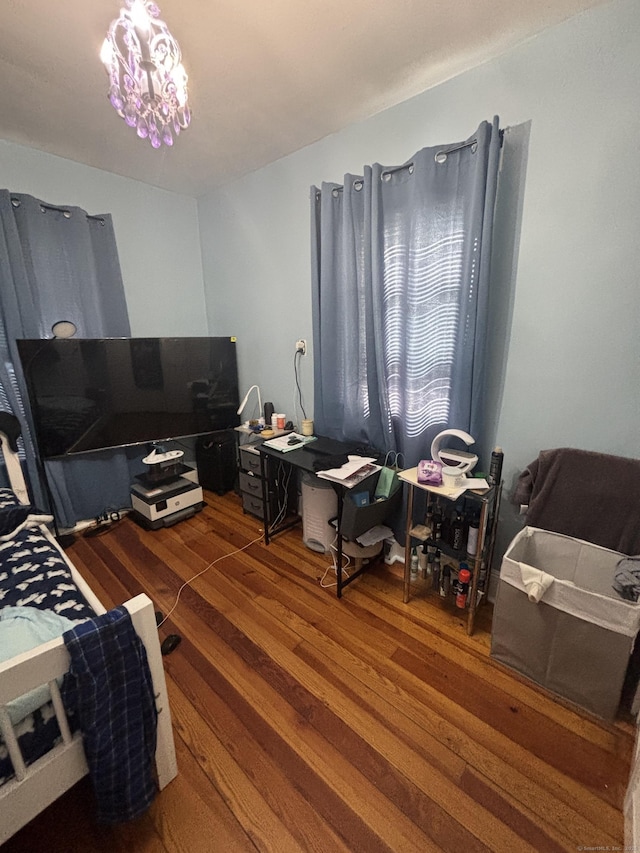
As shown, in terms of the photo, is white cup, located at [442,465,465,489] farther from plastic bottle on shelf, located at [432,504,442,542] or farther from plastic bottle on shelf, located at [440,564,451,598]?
plastic bottle on shelf, located at [440,564,451,598]

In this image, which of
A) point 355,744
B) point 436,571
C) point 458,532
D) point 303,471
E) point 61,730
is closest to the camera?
point 61,730

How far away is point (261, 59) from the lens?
151 cm

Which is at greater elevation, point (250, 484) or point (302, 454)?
point (302, 454)

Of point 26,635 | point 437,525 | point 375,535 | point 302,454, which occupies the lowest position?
point 375,535

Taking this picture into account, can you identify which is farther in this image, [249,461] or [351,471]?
[249,461]

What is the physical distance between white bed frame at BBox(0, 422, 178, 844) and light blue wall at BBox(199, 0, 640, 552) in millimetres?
1682

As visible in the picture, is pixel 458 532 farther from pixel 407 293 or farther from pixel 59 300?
pixel 59 300

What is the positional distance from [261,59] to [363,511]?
2122 mm

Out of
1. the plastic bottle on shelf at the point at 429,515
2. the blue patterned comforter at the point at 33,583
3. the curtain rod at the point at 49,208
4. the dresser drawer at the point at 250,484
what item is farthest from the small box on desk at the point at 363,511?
the curtain rod at the point at 49,208

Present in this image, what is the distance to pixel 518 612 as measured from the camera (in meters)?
1.43

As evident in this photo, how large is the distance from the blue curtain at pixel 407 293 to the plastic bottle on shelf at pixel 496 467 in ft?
0.63

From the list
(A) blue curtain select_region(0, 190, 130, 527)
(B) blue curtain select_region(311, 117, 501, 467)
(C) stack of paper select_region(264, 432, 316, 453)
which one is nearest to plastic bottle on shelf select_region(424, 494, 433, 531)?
(B) blue curtain select_region(311, 117, 501, 467)

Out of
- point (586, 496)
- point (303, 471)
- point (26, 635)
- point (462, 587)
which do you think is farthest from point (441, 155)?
point (26, 635)

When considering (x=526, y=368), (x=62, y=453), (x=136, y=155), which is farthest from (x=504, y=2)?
(x=62, y=453)
